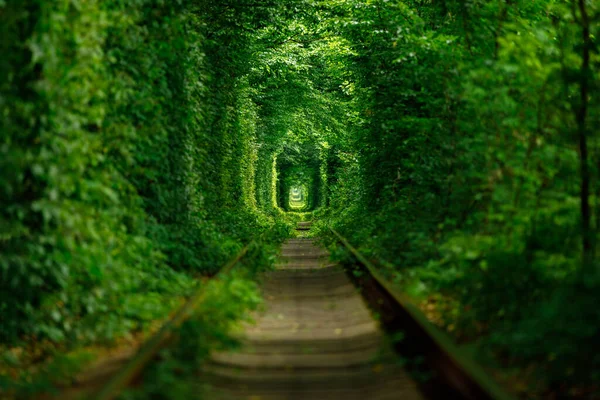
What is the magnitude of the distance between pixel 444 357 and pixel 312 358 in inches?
59.0

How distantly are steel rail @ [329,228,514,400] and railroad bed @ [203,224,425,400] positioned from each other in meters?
0.22

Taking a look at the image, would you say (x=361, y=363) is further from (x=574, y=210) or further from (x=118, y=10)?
(x=118, y=10)

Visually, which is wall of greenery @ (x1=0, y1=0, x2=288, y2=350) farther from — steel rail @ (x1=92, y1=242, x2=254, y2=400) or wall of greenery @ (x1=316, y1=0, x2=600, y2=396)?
wall of greenery @ (x1=316, y1=0, x2=600, y2=396)

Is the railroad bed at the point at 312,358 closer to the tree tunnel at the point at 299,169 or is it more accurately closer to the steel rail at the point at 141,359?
the steel rail at the point at 141,359

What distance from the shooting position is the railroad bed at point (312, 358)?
4.91m

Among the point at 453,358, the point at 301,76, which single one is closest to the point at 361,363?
the point at 453,358

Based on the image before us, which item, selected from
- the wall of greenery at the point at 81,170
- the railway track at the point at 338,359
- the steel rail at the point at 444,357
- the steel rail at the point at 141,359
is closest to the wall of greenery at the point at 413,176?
the wall of greenery at the point at 81,170

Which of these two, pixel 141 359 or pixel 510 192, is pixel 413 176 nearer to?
pixel 510 192

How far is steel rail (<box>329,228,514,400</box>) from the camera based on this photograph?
13.0ft

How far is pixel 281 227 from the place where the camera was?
25.9m

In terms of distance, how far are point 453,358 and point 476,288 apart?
213 centimetres

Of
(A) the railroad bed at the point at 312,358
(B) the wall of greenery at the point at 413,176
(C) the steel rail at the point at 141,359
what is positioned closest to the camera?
(C) the steel rail at the point at 141,359

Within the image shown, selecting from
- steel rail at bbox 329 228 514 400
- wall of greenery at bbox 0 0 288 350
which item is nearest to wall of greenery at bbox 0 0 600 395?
wall of greenery at bbox 0 0 288 350

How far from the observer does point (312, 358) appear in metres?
5.97
